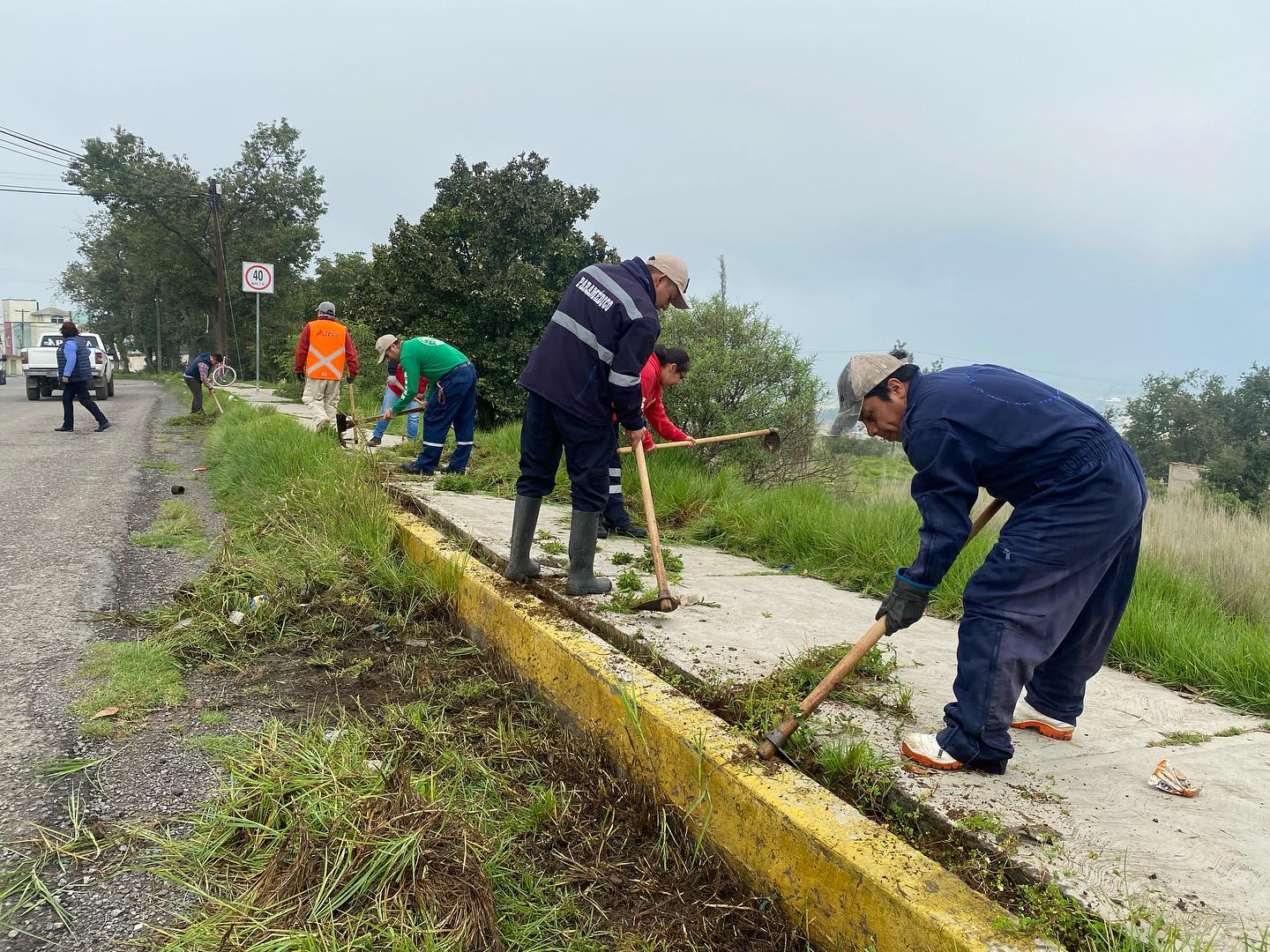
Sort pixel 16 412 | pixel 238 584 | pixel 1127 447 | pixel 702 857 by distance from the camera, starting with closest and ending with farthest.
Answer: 1. pixel 702 857
2. pixel 1127 447
3. pixel 238 584
4. pixel 16 412

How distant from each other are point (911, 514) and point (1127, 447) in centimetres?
300

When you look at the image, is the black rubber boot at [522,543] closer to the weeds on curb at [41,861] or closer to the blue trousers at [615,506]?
the blue trousers at [615,506]

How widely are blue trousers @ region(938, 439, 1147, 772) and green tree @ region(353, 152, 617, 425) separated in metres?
12.4

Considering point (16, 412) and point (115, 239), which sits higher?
point (115, 239)

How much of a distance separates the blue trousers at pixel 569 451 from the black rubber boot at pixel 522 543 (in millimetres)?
109

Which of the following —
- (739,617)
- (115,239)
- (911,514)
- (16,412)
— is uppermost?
(115,239)

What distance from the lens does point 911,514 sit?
5.43 metres

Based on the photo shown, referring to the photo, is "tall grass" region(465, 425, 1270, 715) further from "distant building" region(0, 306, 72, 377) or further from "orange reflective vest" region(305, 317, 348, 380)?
"distant building" region(0, 306, 72, 377)

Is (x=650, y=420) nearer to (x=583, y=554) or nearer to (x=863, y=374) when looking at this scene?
(x=583, y=554)

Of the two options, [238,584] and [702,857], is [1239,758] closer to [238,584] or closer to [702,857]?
[702,857]

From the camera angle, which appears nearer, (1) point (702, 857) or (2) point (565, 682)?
(1) point (702, 857)

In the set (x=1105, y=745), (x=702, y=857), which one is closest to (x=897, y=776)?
(x=702, y=857)

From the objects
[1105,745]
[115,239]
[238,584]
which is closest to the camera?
[1105,745]

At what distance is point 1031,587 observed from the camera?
2346 millimetres
